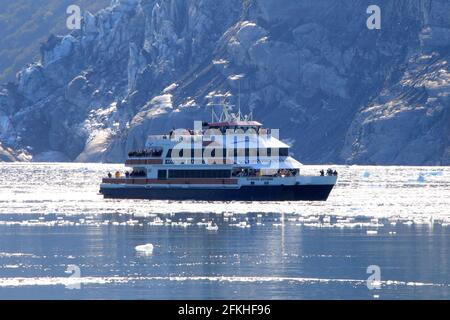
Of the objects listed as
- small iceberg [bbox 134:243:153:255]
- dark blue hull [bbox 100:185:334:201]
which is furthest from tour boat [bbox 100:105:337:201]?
small iceberg [bbox 134:243:153:255]

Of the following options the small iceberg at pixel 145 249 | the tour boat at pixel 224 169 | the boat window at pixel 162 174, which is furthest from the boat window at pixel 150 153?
the small iceberg at pixel 145 249

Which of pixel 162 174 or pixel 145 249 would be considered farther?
pixel 162 174

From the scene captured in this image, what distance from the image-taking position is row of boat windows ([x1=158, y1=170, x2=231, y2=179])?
170 m

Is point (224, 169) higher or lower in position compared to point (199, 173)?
higher

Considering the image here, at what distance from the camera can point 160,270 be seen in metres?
91.2

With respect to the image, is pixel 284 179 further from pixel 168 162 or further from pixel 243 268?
pixel 243 268

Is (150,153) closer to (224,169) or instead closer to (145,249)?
(224,169)

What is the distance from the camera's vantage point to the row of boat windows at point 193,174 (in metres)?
170

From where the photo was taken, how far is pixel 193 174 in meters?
173

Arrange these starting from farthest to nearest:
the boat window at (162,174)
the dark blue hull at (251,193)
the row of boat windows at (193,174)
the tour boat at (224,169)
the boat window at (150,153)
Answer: the boat window at (150,153) < the boat window at (162,174) < the row of boat windows at (193,174) < the tour boat at (224,169) < the dark blue hull at (251,193)

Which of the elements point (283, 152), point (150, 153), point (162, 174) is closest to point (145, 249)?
point (283, 152)

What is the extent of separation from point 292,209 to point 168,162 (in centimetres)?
2672

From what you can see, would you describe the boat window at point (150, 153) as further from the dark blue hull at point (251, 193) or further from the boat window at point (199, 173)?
the dark blue hull at point (251, 193)
